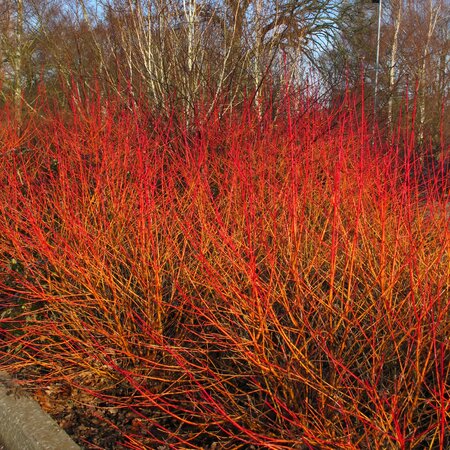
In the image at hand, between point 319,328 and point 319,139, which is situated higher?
point 319,139

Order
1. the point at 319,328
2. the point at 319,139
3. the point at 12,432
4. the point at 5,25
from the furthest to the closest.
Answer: the point at 5,25 < the point at 319,139 < the point at 12,432 < the point at 319,328

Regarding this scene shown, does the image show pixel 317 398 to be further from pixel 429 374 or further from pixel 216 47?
pixel 216 47

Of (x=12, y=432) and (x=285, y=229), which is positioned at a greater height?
(x=285, y=229)

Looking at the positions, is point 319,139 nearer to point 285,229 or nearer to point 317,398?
point 285,229

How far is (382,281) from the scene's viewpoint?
229 cm

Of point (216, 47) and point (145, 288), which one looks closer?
point (145, 288)

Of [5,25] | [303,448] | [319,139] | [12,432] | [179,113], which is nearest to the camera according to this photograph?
[303,448]

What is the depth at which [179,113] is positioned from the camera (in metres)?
5.61

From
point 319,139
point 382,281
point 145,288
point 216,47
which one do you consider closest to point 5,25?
point 216,47

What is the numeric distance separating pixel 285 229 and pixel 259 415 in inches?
35.6

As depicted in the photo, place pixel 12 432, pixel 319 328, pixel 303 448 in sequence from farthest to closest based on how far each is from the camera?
pixel 12 432 → pixel 319 328 → pixel 303 448

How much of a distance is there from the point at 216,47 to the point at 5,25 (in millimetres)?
12139

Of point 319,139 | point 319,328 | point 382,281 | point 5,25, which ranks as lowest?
point 319,328

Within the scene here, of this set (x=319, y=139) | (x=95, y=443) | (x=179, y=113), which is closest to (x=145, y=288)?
(x=95, y=443)
